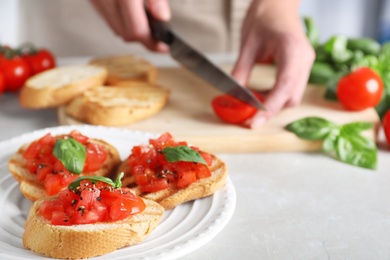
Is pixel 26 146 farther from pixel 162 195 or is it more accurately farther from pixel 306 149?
pixel 306 149

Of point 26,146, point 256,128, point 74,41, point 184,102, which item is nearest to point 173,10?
point 74,41

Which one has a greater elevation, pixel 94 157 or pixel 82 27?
pixel 94 157

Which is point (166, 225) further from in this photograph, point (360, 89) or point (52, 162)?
point (360, 89)

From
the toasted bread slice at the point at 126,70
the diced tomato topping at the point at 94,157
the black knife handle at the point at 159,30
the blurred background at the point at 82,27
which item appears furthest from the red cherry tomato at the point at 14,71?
the diced tomato topping at the point at 94,157

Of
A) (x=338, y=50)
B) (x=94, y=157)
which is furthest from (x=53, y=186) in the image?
(x=338, y=50)

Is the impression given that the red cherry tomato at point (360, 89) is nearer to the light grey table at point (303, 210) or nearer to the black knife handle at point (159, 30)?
the light grey table at point (303, 210)
